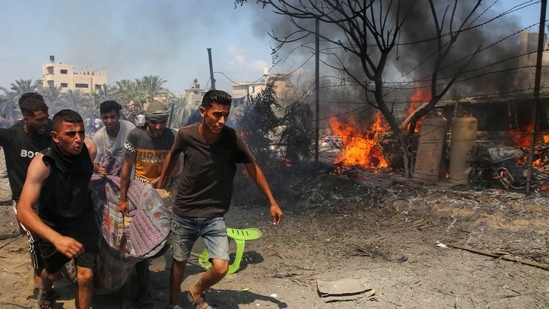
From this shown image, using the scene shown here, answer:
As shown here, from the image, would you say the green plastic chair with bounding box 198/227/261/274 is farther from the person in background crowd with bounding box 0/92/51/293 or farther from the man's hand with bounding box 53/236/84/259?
the man's hand with bounding box 53/236/84/259

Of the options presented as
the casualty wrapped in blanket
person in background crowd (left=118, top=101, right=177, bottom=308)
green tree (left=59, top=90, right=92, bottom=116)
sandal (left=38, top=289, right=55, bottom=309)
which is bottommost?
sandal (left=38, top=289, right=55, bottom=309)

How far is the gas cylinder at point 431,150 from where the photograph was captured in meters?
8.23

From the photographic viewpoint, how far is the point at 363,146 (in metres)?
10.4

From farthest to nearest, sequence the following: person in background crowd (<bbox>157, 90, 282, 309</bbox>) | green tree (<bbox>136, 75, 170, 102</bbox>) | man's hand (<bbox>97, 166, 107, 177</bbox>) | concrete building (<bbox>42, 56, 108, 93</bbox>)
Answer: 1. concrete building (<bbox>42, 56, 108, 93</bbox>)
2. green tree (<bbox>136, 75, 170, 102</bbox>)
3. man's hand (<bbox>97, 166, 107, 177</bbox>)
4. person in background crowd (<bbox>157, 90, 282, 309</bbox>)

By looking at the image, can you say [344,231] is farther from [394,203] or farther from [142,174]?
[142,174]

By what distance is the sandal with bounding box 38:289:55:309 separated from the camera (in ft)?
10.8

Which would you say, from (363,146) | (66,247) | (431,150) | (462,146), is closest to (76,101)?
(363,146)

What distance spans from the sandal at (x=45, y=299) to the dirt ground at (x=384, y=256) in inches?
9.5

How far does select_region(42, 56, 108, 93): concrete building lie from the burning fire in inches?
2441

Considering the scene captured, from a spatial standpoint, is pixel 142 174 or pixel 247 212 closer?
pixel 142 174

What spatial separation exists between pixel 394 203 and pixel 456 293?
106 inches

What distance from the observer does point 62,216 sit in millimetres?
2854

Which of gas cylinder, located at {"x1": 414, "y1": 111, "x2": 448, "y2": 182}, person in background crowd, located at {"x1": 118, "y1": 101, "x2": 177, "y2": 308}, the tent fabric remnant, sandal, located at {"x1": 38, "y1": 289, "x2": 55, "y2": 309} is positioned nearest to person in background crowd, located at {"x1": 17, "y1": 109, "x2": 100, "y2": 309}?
sandal, located at {"x1": 38, "y1": 289, "x2": 55, "y2": 309}

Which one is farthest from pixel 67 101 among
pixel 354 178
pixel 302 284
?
pixel 302 284
